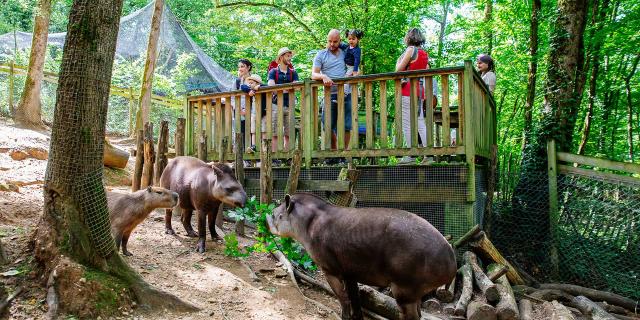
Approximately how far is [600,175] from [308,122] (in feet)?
15.4

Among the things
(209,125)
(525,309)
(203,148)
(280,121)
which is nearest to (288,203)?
(280,121)

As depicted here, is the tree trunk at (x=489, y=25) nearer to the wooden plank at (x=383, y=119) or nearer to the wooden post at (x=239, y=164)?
the wooden plank at (x=383, y=119)

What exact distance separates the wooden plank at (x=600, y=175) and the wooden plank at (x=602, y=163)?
109mm

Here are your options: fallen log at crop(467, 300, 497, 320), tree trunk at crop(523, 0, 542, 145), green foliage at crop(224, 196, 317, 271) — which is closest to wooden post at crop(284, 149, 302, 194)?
green foliage at crop(224, 196, 317, 271)

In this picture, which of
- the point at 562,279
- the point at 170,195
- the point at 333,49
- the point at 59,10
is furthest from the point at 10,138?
the point at 59,10

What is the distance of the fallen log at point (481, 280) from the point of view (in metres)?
5.89

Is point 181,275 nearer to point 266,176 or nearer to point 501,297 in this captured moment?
point 266,176

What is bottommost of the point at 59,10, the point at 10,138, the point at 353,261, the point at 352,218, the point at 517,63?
the point at 353,261

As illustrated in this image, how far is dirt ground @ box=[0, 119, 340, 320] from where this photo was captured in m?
3.93

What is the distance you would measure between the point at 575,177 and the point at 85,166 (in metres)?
7.32

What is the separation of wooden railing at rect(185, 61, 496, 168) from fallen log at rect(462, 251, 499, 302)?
1346mm

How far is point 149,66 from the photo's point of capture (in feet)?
46.5

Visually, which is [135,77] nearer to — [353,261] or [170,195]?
[170,195]

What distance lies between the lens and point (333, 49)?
814 centimetres
